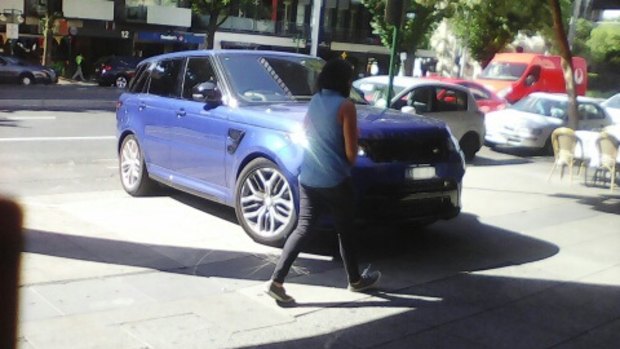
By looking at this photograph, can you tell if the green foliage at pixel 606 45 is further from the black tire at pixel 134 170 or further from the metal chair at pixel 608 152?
the black tire at pixel 134 170

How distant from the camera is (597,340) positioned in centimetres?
472

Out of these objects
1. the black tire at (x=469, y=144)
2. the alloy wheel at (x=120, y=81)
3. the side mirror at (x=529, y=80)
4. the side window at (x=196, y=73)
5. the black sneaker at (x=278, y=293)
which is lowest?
the alloy wheel at (x=120, y=81)

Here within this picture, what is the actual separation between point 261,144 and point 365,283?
5.48 ft

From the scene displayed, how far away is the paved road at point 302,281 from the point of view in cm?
451

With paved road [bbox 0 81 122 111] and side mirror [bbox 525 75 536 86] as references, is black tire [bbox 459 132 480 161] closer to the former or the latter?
paved road [bbox 0 81 122 111]

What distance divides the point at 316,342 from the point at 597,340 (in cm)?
185

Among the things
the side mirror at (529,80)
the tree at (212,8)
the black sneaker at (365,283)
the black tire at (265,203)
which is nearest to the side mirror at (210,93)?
the black tire at (265,203)

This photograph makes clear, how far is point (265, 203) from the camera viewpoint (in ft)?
20.8

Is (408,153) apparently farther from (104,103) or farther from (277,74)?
(104,103)

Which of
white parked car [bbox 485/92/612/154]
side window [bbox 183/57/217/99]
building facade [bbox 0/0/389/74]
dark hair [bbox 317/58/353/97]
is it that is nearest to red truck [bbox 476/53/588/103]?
white parked car [bbox 485/92/612/154]

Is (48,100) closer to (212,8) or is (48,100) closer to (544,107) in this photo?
(544,107)

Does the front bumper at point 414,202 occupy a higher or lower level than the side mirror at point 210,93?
lower

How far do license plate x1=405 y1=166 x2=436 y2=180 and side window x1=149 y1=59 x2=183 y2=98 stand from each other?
2879 millimetres

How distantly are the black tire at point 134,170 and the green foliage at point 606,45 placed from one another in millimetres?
46376
